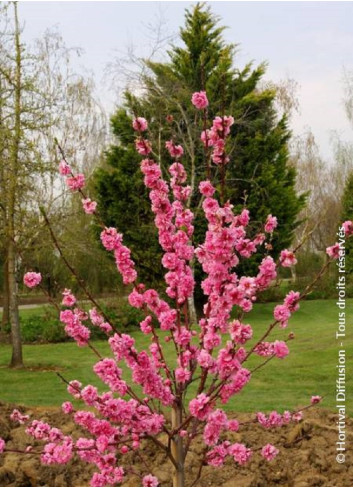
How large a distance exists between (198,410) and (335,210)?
85.6ft

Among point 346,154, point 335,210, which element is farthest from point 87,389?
point 346,154

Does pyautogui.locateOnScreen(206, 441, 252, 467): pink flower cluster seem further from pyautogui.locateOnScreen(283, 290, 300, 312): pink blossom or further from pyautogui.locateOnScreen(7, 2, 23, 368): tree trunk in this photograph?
pyautogui.locateOnScreen(7, 2, 23, 368): tree trunk

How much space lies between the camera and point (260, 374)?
9.23 meters

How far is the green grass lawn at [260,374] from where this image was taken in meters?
7.65

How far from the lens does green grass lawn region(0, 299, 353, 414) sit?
765cm

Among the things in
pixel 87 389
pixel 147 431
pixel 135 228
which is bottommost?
pixel 147 431

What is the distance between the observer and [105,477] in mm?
3471

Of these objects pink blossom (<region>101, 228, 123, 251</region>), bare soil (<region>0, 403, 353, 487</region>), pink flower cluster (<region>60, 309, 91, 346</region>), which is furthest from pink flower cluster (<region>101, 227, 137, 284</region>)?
bare soil (<region>0, 403, 353, 487</region>)

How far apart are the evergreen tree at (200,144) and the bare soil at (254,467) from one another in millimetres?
10913

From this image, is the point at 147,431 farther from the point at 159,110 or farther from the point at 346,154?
the point at 346,154

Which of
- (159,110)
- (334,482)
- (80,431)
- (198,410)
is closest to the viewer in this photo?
(198,410)

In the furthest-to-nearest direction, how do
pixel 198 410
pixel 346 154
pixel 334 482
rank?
pixel 346 154, pixel 334 482, pixel 198 410

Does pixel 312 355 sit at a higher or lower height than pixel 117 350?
lower

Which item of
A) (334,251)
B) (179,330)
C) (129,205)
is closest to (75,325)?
(179,330)
